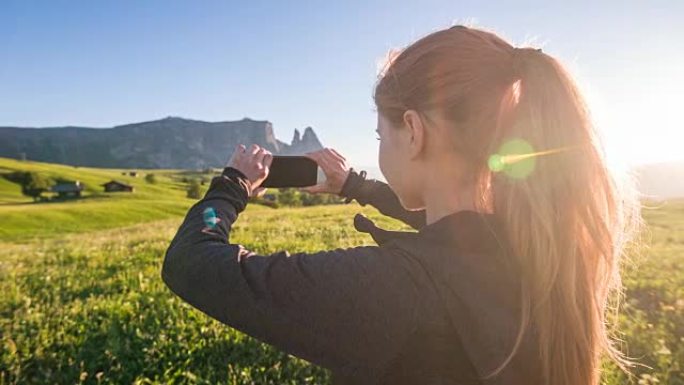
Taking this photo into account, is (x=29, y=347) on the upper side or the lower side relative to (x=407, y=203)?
lower

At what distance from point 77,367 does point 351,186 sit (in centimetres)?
331

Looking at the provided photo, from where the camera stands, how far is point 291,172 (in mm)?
2992

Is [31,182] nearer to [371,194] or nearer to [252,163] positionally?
[371,194]

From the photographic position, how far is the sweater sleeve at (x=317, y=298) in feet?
5.82

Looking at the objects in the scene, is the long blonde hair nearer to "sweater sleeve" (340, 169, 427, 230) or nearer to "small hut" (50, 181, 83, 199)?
"sweater sleeve" (340, 169, 427, 230)

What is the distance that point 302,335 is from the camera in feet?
5.99

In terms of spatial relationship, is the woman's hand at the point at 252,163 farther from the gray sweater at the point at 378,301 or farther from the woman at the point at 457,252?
the gray sweater at the point at 378,301

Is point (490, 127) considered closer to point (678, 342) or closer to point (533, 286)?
point (533, 286)

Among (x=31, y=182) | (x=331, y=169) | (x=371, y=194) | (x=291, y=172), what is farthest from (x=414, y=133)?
(x=31, y=182)

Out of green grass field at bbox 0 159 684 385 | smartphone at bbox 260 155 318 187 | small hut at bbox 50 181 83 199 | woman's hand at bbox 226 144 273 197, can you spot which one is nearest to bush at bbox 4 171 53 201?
small hut at bbox 50 181 83 199

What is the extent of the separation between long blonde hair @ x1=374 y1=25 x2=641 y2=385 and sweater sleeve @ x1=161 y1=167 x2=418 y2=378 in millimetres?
607

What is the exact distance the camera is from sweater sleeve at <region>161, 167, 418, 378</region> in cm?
177


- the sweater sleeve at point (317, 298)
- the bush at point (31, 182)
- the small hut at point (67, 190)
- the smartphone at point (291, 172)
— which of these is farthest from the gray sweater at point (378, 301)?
the bush at point (31, 182)

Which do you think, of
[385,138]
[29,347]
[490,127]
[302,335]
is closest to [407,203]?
[385,138]
